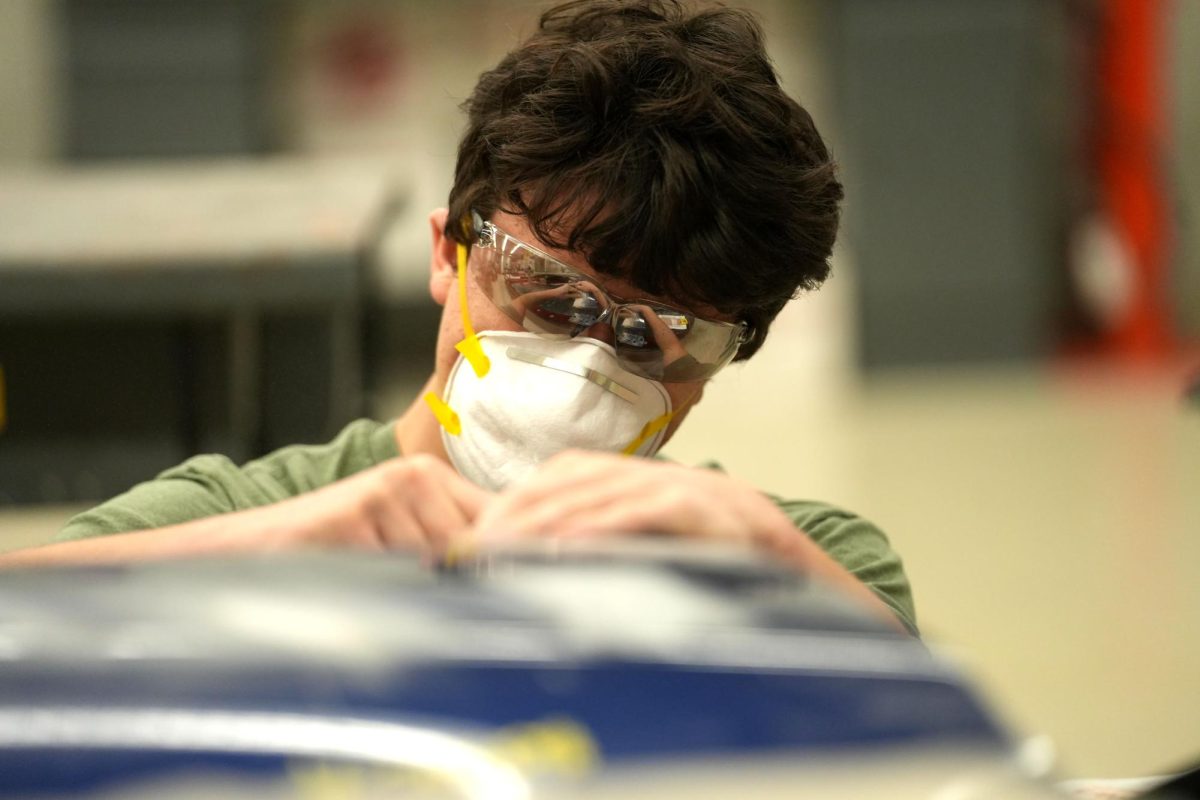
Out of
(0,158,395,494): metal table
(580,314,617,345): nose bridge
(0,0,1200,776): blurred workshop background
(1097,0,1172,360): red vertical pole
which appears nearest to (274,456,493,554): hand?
(580,314,617,345): nose bridge

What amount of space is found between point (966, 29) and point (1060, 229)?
6.36 feet

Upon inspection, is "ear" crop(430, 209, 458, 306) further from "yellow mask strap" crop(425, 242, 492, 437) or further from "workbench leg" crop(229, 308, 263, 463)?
"workbench leg" crop(229, 308, 263, 463)

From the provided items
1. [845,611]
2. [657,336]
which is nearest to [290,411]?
[657,336]

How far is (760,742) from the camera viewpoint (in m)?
0.53

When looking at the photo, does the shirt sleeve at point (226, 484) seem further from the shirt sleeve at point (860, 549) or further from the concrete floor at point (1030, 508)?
the shirt sleeve at point (860, 549)

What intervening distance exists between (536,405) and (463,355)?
0.12 meters

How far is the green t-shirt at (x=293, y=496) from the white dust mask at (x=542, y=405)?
18cm

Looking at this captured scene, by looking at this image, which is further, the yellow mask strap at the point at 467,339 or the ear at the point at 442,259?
the ear at the point at 442,259

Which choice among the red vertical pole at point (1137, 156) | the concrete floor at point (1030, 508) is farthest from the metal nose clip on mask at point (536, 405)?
the red vertical pole at point (1137, 156)

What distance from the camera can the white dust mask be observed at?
1.31 m

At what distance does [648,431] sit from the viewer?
1384 mm

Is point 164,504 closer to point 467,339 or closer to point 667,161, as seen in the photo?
point 467,339

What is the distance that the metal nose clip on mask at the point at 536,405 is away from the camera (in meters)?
1.31

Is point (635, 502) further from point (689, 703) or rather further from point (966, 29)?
point (966, 29)
